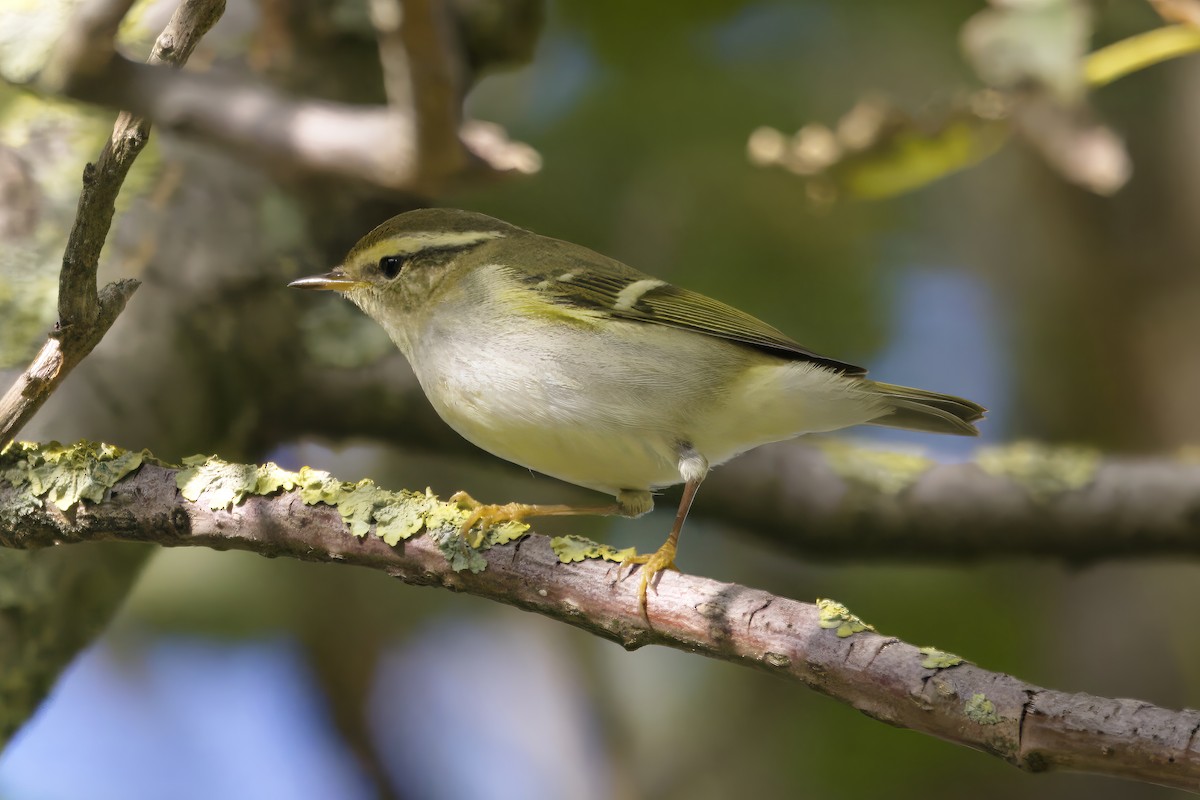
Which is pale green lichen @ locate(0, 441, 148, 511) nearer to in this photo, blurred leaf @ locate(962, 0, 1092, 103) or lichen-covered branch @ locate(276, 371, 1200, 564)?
lichen-covered branch @ locate(276, 371, 1200, 564)

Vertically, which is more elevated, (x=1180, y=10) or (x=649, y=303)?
(x=1180, y=10)

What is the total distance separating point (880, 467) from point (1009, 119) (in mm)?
1142

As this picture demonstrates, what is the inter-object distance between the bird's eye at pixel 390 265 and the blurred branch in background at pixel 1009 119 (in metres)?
0.95

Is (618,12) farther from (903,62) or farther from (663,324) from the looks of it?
(663,324)

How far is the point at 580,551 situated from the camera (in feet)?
6.50

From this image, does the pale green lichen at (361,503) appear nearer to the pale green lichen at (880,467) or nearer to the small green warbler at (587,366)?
the small green warbler at (587,366)

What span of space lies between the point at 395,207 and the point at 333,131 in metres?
1.01

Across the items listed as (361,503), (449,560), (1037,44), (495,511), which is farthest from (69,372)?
(1037,44)

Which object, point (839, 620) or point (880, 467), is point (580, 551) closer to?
point (839, 620)

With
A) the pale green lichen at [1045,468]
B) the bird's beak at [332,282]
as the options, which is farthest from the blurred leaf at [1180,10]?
the bird's beak at [332,282]

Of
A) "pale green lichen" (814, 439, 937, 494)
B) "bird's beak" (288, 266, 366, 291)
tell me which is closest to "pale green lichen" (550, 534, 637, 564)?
"bird's beak" (288, 266, 366, 291)

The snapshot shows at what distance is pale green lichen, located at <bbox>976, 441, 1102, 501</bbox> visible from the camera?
3527 mm

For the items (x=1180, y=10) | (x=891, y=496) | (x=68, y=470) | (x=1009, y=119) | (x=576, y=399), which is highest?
(x=1180, y=10)

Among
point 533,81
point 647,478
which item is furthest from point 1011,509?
point 533,81
